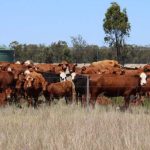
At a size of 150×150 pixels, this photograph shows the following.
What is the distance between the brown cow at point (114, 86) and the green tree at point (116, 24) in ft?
86.8

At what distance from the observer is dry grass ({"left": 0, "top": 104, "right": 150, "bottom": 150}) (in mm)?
9094

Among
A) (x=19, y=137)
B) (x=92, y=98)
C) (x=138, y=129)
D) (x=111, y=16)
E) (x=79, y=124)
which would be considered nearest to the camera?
(x=19, y=137)

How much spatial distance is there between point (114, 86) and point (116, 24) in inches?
1067

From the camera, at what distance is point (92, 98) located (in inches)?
700

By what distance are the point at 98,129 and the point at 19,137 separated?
1.87m

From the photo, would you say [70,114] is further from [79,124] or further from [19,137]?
[19,137]

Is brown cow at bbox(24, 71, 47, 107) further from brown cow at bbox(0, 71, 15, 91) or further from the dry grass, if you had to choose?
the dry grass

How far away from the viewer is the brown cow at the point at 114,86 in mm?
18016

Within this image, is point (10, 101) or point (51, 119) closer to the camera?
point (51, 119)

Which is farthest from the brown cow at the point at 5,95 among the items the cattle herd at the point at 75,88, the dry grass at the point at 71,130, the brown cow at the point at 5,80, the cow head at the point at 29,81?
the dry grass at the point at 71,130

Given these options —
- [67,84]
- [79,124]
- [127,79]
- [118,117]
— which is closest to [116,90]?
[127,79]

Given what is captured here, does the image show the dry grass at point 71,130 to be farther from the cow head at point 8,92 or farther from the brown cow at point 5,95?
the cow head at point 8,92

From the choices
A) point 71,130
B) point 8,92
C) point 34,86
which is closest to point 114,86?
point 34,86

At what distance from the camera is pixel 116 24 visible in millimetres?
44781
